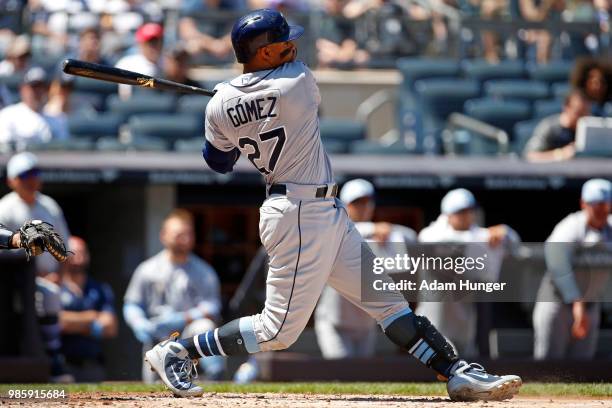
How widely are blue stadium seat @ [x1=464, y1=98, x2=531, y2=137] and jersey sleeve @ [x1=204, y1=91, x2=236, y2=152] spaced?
600 cm

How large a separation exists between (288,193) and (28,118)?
197 inches

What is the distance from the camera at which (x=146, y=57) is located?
1067 centimetres

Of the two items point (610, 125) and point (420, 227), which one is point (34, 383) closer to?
point (420, 227)

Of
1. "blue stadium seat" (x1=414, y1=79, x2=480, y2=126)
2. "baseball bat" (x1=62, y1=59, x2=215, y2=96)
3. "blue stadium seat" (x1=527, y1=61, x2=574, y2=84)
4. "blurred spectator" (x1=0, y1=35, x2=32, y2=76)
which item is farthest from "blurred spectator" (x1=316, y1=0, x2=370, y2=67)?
"baseball bat" (x1=62, y1=59, x2=215, y2=96)

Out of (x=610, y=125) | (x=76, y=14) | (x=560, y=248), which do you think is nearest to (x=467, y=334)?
(x=560, y=248)

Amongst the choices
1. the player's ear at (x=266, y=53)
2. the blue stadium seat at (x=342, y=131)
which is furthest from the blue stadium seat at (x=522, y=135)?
the player's ear at (x=266, y=53)

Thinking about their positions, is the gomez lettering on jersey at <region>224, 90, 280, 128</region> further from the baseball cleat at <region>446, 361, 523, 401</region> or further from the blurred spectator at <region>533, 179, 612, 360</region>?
the blurred spectator at <region>533, 179, 612, 360</region>

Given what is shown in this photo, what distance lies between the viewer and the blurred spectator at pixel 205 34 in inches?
462

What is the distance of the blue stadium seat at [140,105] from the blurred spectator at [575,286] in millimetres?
3512

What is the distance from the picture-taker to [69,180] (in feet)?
31.8

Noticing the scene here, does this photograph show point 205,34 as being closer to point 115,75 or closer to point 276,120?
point 115,75

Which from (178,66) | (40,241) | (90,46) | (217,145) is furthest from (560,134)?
(40,241)

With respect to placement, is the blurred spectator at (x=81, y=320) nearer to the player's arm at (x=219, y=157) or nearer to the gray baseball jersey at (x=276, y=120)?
the player's arm at (x=219, y=157)

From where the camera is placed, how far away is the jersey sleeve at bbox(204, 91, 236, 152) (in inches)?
213
